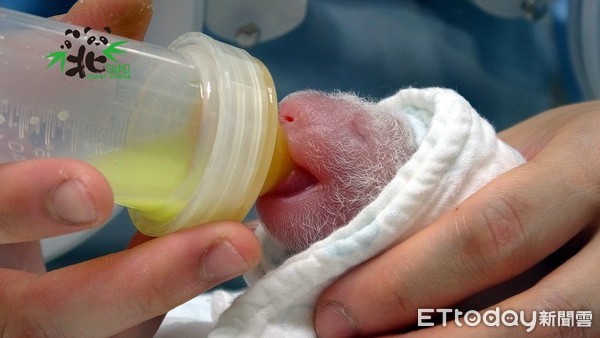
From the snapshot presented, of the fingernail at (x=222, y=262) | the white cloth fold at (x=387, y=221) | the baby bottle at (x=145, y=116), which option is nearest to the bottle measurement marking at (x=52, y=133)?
the baby bottle at (x=145, y=116)

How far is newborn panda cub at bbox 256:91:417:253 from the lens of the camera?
658mm

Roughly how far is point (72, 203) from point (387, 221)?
0.29 metres

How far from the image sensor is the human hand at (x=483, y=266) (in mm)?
574

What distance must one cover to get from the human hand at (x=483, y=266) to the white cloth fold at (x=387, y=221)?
21 mm

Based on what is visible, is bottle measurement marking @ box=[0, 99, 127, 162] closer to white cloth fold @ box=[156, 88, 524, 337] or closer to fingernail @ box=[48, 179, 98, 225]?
fingernail @ box=[48, 179, 98, 225]

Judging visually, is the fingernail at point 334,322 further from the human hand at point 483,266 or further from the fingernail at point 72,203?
the fingernail at point 72,203

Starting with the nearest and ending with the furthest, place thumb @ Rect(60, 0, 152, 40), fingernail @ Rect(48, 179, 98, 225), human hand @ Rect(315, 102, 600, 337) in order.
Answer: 1. fingernail @ Rect(48, 179, 98, 225)
2. human hand @ Rect(315, 102, 600, 337)
3. thumb @ Rect(60, 0, 152, 40)

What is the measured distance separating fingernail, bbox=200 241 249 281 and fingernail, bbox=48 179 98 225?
11 centimetres

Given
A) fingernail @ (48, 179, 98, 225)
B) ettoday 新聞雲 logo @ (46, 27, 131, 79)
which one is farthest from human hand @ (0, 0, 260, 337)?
ettoday 新聞雲 logo @ (46, 27, 131, 79)

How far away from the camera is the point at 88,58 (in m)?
0.53

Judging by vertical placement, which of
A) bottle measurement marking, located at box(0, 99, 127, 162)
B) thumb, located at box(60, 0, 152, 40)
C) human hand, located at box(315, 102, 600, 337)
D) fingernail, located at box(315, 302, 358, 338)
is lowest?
fingernail, located at box(315, 302, 358, 338)

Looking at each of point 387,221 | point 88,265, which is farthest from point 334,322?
point 88,265

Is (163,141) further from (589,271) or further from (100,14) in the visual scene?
(589,271)

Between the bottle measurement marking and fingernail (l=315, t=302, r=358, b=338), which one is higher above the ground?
the bottle measurement marking
